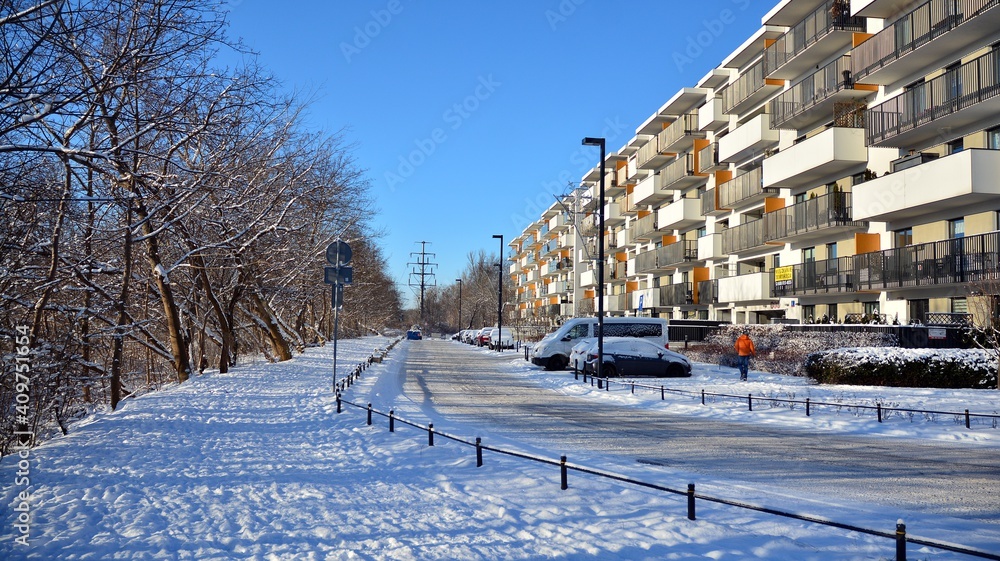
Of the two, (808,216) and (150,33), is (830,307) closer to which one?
(808,216)

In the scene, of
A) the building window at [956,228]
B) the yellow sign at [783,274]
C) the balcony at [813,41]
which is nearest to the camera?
the building window at [956,228]

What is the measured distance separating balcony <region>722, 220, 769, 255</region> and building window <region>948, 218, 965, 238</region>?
1040 cm

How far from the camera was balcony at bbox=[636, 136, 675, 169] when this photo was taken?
167ft

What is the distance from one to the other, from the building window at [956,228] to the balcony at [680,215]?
1963cm

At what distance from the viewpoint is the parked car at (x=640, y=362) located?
26.3m

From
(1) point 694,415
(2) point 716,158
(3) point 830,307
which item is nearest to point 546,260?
(2) point 716,158

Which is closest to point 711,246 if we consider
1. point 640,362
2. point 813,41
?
point 813,41

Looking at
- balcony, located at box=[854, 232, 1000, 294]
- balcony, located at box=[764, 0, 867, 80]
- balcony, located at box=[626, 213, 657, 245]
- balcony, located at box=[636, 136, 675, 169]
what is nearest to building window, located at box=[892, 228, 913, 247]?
balcony, located at box=[854, 232, 1000, 294]

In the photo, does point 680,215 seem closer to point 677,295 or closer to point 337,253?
point 677,295

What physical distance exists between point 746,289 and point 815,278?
6034 millimetres

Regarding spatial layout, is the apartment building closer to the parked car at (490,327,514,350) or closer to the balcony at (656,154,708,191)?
the balcony at (656,154,708,191)

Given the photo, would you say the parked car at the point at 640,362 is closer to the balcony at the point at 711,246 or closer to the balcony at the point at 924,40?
the balcony at the point at 924,40

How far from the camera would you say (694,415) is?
670 inches

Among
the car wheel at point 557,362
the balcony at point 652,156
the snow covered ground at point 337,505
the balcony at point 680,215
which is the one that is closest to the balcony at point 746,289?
the balcony at point 680,215
